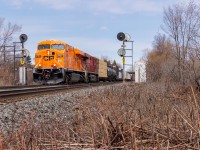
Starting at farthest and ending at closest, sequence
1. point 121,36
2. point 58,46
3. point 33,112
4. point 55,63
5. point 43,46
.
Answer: point 43,46
point 58,46
point 55,63
point 121,36
point 33,112

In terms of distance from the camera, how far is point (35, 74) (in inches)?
1029

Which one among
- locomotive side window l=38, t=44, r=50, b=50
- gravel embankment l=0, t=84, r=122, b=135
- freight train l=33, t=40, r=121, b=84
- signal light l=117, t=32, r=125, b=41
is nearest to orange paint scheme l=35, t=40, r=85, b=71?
freight train l=33, t=40, r=121, b=84

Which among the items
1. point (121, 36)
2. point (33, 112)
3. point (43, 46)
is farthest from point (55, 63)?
point (33, 112)

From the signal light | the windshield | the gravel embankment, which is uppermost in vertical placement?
the signal light

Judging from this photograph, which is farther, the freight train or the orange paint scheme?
the orange paint scheme

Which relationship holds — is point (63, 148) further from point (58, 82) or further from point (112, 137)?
point (58, 82)

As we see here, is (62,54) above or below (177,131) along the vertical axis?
above

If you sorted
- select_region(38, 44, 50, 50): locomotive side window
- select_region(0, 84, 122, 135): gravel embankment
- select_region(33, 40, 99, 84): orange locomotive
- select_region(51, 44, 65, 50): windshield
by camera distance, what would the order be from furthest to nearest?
select_region(38, 44, 50, 50): locomotive side window < select_region(51, 44, 65, 50): windshield < select_region(33, 40, 99, 84): orange locomotive < select_region(0, 84, 122, 135): gravel embankment

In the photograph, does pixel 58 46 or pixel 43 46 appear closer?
pixel 58 46

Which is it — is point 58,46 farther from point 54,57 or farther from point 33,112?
point 33,112

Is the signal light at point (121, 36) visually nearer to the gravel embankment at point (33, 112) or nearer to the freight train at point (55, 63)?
the freight train at point (55, 63)

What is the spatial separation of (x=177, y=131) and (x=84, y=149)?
1013 mm

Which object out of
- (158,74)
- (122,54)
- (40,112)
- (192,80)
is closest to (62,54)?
(122,54)

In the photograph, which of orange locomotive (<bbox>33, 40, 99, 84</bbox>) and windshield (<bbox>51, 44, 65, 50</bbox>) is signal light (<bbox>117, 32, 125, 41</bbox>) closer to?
orange locomotive (<bbox>33, 40, 99, 84</bbox>)
